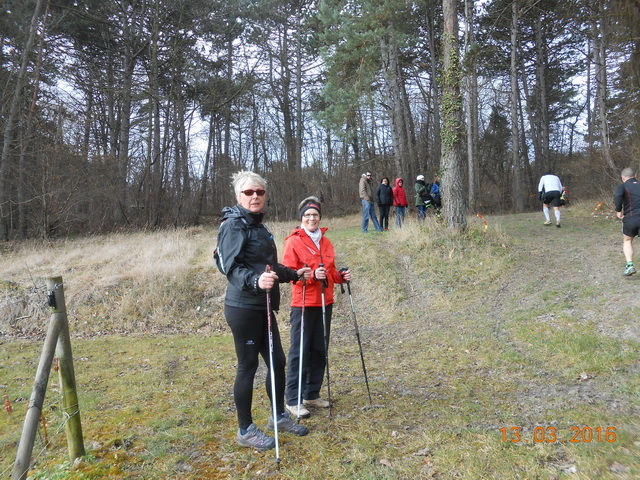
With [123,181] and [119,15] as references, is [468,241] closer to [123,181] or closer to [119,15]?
[123,181]

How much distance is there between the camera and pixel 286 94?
2578cm

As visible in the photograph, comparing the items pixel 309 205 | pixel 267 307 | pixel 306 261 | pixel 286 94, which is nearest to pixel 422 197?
pixel 309 205

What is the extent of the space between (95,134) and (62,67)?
3.50 metres

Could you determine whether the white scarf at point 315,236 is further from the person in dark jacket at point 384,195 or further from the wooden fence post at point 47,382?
the person in dark jacket at point 384,195

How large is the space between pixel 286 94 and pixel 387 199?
16.2 meters

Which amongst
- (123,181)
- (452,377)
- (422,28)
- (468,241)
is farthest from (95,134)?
(452,377)

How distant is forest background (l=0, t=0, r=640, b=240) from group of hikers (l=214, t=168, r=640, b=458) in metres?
6.84

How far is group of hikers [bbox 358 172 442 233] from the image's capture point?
1239 centimetres

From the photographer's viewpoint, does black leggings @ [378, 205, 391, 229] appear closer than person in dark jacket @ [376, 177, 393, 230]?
No

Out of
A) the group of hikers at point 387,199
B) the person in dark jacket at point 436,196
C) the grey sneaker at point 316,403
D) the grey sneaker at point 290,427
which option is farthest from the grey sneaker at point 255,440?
the person in dark jacket at point 436,196

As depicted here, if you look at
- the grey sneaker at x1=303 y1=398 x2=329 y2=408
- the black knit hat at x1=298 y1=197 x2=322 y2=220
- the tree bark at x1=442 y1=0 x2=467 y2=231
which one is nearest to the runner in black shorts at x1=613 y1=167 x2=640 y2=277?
the tree bark at x1=442 y1=0 x2=467 y2=231

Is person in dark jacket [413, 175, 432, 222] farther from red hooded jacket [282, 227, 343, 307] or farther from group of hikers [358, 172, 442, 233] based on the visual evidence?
red hooded jacket [282, 227, 343, 307]

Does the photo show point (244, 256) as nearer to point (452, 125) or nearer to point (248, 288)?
point (248, 288)
